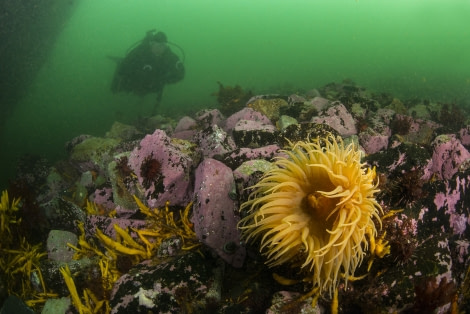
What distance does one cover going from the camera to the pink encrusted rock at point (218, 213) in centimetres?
329

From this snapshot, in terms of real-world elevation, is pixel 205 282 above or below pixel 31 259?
above

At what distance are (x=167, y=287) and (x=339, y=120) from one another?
4.24 metres

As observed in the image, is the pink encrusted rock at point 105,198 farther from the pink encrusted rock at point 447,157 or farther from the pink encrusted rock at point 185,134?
the pink encrusted rock at point 447,157

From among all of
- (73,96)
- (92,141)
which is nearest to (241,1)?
(73,96)

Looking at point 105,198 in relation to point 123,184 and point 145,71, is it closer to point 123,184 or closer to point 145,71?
point 123,184

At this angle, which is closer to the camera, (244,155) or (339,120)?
(244,155)

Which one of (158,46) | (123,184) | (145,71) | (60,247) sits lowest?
(60,247)

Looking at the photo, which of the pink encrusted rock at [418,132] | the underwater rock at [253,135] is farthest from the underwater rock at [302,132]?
the pink encrusted rock at [418,132]

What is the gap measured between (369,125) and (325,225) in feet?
12.9

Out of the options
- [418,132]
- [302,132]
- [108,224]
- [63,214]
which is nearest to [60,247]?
[63,214]

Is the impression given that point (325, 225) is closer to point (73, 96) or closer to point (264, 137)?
point (264, 137)

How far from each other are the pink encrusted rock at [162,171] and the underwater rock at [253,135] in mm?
1157

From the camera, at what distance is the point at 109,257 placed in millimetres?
3945

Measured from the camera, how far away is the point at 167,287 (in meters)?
3.03
